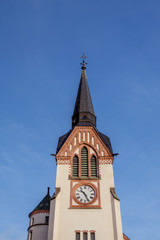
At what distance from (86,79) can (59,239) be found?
27020 millimetres

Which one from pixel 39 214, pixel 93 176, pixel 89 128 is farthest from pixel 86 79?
pixel 39 214

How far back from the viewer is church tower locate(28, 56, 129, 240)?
963 inches

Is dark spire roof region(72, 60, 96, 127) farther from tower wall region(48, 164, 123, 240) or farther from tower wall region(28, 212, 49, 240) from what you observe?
tower wall region(28, 212, 49, 240)

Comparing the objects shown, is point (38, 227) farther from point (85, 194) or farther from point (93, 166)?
point (93, 166)

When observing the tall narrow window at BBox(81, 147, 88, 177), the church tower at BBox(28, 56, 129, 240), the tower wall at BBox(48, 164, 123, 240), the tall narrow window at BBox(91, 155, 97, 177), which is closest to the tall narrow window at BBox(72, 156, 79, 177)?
the church tower at BBox(28, 56, 129, 240)

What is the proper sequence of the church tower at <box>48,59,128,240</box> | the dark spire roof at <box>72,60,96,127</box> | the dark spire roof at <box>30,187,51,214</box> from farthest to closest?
1. the dark spire roof at <box>72,60,96,127</box>
2. the dark spire roof at <box>30,187,51,214</box>
3. the church tower at <box>48,59,128,240</box>

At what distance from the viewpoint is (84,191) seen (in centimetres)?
2692

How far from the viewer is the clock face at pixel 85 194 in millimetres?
26391

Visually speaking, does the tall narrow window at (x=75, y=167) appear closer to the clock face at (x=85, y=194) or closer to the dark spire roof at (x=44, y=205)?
the clock face at (x=85, y=194)

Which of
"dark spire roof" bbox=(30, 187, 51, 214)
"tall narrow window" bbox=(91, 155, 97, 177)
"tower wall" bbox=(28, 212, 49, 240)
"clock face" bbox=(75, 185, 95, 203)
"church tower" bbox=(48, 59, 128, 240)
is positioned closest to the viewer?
"church tower" bbox=(48, 59, 128, 240)

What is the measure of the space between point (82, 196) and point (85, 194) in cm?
35

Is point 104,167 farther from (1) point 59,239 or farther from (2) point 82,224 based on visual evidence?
(1) point 59,239

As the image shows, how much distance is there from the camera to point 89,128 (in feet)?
107

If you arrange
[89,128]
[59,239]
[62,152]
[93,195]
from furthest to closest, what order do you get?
[89,128] → [62,152] → [93,195] → [59,239]
